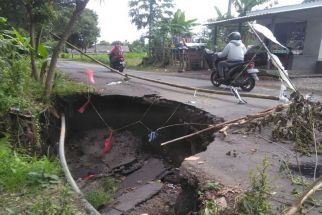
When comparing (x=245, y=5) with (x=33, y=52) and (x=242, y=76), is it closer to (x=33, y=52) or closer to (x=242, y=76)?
(x=242, y=76)

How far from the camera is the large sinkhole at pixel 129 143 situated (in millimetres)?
6738

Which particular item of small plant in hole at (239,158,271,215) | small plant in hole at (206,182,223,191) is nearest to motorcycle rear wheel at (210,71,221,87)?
small plant in hole at (206,182,223,191)

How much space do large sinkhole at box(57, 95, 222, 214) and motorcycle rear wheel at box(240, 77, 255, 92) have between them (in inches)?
103

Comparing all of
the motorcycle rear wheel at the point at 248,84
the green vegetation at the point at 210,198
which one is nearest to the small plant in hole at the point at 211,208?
the green vegetation at the point at 210,198

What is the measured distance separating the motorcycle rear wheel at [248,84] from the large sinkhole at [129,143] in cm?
262

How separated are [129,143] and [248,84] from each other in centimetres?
356

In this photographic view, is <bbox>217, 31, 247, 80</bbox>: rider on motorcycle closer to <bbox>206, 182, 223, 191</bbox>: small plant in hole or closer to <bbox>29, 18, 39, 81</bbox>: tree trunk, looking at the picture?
<bbox>29, 18, 39, 81</bbox>: tree trunk

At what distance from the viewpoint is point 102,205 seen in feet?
18.9

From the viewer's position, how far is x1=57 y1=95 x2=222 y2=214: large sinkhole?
6738 mm

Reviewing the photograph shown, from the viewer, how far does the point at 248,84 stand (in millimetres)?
9516

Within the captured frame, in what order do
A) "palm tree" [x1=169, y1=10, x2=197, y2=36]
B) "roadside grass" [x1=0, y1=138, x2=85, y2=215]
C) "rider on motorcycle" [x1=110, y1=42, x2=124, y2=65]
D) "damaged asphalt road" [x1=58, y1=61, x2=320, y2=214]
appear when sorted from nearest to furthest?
"roadside grass" [x1=0, y1=138, x2=85, y2=215] → "damaged asphalt road" [x1=58, y1=61, x2=320, y2=214] → "rider on motorcycle" [x1=110, y1=42, x2=124, y2=65] → "palm tree" [x1=169, y1=10, x2=197, y2=36]

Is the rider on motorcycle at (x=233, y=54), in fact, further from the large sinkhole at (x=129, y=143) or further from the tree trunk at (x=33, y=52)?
the tree trunk at (x=33, y=52)

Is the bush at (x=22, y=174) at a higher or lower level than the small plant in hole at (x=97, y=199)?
higher

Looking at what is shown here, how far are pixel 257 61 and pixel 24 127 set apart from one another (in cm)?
1176
